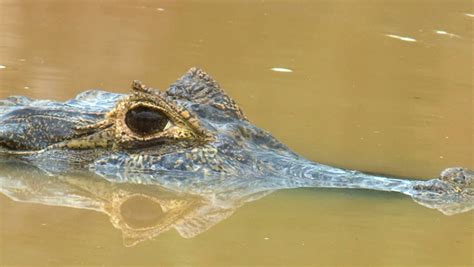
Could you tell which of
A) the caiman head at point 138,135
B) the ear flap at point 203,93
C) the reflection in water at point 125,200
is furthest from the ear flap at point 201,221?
the ear flap at point 203,93

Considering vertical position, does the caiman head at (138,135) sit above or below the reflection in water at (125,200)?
above

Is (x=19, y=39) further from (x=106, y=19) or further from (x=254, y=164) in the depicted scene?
(x=254, y=164)

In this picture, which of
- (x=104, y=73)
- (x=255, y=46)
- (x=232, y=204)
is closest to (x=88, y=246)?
(x=232, y=204)

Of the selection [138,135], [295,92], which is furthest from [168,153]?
[295,92]

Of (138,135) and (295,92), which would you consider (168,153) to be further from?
(295,92)

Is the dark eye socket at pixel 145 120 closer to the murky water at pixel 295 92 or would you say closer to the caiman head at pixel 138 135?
the caiman head at pixel 138 135

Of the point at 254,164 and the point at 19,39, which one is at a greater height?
the point at 254,164
